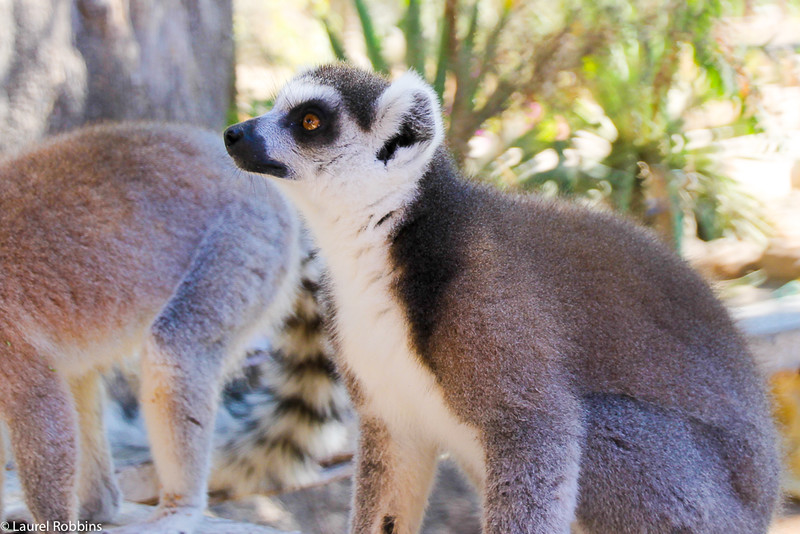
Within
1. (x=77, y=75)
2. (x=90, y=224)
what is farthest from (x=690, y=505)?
(x=77, y=75)

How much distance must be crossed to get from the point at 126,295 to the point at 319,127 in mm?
1398

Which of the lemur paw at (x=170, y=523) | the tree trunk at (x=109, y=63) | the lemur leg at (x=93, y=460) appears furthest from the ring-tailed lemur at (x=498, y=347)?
the tree trunk at (x=109, y=63)

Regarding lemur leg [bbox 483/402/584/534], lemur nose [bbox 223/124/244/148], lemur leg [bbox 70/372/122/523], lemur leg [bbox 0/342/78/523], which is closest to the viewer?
lemur leg [bbox 483/402/584/534]

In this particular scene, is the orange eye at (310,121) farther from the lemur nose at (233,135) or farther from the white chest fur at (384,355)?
the white chest fur at (384,355)

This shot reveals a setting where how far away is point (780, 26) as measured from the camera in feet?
45.0

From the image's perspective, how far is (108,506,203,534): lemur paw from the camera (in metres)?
3.34

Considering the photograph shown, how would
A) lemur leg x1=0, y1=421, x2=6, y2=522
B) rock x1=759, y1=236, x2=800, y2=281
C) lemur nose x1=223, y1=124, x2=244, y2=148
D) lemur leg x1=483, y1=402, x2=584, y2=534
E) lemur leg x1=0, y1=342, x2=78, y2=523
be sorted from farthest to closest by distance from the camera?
rock x1=759, y1=236, x2=800, y2=281 → lemur leg x1=0, y1=421, x2=6, y2=522 → lemur leg x1=0, y1=342, x2=78, y2=523 → lemur nose x1=223, y1=124, x2=244, y2=148 → lemur leg x1=483, y1=402, x2=584, y2=534

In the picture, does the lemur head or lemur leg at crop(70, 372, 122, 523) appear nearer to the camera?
the lemur head

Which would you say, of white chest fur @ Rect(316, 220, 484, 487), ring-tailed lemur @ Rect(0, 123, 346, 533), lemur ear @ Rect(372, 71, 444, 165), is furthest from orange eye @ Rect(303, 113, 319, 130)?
ring-tailed lemur @ Rect(0, 123, 346, 533)

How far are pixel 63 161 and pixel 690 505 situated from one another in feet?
9.35

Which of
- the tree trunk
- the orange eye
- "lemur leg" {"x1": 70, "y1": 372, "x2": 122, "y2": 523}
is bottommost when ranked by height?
"lemur leg" {"x1": 70, "y1": 372, "x2": 122, "y2": 523}

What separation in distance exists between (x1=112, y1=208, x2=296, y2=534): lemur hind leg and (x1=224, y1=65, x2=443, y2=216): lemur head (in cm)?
108

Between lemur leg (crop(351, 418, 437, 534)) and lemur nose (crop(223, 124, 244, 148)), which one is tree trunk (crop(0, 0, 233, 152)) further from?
lemur leg (crop(351, 418, 437, 534))

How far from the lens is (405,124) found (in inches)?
100
